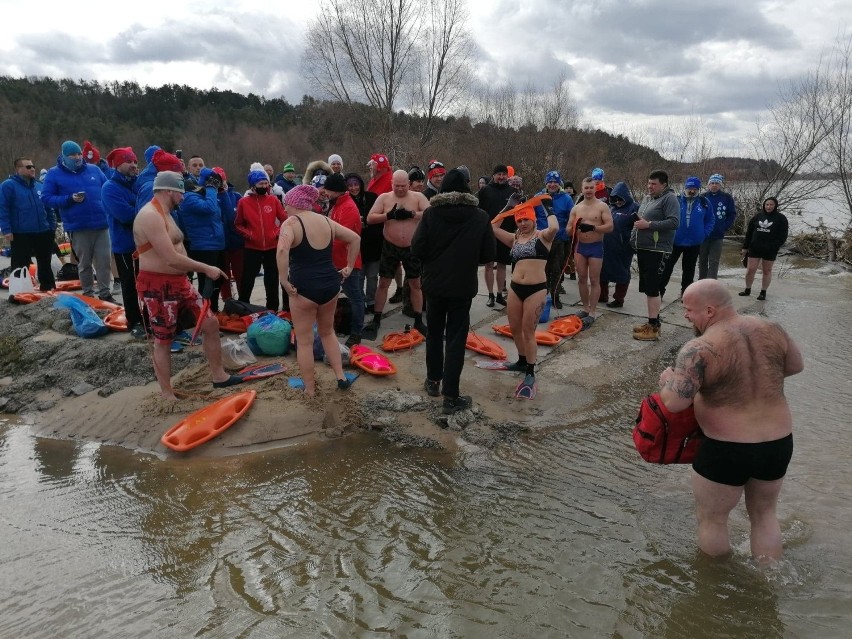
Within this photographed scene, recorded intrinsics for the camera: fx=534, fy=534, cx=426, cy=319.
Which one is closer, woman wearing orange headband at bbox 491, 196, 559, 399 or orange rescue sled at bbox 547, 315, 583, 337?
woman wearing orange headband at bbox 491, 196, 559, 399

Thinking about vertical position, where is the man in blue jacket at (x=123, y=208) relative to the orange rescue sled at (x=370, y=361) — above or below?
above

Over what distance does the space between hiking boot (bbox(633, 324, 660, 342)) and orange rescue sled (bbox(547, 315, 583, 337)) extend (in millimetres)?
722

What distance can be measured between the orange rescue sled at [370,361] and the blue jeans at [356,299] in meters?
0.40

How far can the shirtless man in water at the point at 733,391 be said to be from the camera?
8.68 ft

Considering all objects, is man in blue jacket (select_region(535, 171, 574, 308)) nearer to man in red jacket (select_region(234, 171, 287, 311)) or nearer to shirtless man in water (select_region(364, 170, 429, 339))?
shirtless man in water (select_region(364, 170, 429, 339))

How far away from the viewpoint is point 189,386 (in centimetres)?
514

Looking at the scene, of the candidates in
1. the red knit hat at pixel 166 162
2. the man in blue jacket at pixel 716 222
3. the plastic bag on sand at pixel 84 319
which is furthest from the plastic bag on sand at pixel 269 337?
the man in blue jacket at pixel 716 222

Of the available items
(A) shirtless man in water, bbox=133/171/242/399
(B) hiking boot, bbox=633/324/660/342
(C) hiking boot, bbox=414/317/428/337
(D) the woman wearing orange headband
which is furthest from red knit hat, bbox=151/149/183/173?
(B) hiking boot, bbox=633/324/660/342

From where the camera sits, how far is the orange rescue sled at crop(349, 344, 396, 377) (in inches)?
208

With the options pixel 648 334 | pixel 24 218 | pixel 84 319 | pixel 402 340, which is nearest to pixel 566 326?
pixel 648 334

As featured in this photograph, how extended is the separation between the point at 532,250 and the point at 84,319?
5188mm

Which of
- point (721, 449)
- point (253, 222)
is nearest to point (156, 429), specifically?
point (253, 222)

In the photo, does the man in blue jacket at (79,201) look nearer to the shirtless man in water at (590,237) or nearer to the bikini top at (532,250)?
the bikini top at (532,250)

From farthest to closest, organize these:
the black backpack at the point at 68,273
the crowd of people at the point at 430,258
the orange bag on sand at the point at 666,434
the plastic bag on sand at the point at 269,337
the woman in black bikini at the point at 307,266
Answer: the black backpack at the point at 68,273 → the plastic bag on sand at the point at 269,337 → the woman in black bikini at the point at 307,266 → the orange bag on sand at the point at 666,434 → the crowd of people at the point at 430,258
